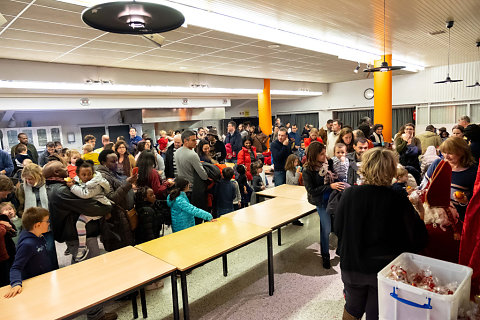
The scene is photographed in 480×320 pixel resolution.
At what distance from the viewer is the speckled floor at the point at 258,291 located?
112 inches

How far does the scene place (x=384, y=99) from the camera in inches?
303

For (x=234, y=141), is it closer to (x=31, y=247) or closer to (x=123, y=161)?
(x=123, y=161)

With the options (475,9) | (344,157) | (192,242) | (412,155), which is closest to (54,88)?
(192,242)

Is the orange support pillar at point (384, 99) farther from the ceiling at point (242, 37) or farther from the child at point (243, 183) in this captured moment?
the child at point (243, 183)

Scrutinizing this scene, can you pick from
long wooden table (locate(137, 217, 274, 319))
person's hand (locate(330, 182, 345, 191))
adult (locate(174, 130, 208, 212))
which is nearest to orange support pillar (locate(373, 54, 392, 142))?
person's hand (locate(330, 182, 345, 191))

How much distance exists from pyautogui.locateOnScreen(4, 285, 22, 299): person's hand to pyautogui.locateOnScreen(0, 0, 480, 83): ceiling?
2.91 metres

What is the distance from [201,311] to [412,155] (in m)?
3.74

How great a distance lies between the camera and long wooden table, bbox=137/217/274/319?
7.76 ft

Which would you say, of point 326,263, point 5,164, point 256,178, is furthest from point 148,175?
point 5,164

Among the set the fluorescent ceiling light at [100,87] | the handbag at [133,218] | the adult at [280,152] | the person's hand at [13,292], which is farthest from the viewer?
the fluorescent ceiling light at [100,87]

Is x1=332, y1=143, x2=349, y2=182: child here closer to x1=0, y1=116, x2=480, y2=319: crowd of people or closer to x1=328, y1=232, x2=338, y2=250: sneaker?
x1=0, y1=116, x2=480, y2=319: crowd of people

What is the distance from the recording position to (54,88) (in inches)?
275

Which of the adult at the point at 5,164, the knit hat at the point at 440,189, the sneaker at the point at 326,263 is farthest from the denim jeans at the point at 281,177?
the adult at the point at 5,164

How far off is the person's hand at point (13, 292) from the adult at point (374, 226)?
218cm
